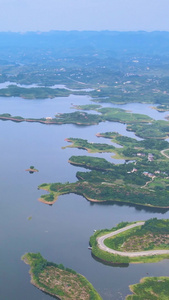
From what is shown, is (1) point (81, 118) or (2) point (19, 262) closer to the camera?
(2) point (19, 262)

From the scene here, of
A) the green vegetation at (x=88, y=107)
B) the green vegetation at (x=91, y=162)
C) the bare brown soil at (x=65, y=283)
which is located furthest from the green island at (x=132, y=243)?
the green vegetation at (x=88, y=107)

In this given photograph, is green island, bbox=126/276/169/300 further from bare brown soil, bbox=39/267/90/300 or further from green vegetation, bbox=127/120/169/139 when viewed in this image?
green vegetation, bbox=127/120/169/139

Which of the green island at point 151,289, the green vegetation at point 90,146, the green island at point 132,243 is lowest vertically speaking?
the green island at point 151,289

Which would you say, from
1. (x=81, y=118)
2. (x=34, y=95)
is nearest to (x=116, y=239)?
(x=81, y=118)

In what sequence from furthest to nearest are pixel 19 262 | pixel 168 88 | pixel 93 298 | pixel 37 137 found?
pixel 168 88 → pixel 37 137 → pixel 19 262 → pixel 93 298

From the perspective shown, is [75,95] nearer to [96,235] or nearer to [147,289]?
[96,235]

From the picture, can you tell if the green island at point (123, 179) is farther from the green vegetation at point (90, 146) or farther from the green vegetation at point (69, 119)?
the green vegetation at point (69, 119)

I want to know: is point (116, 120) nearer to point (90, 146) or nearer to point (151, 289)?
point (90, 146)
